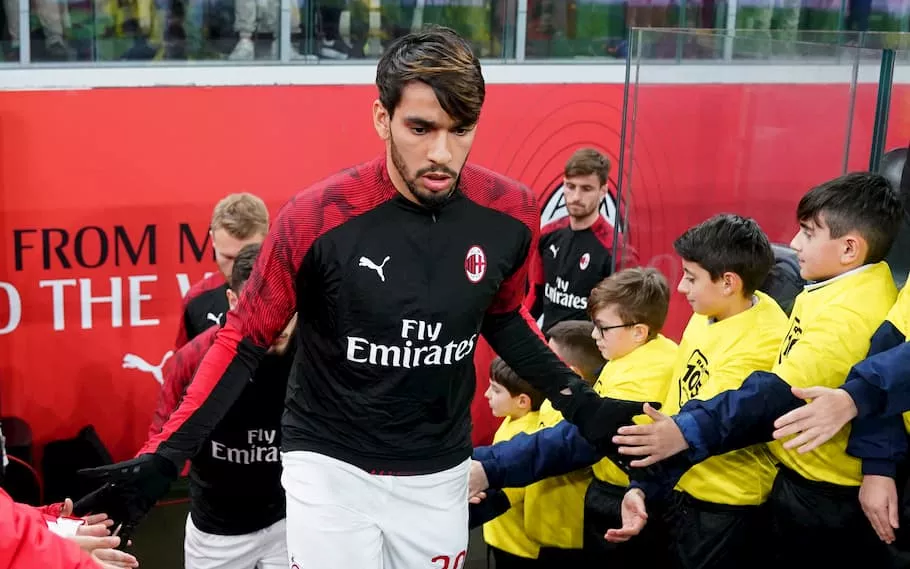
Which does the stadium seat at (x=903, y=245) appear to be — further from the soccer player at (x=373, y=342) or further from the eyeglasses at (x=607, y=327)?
the soccer player at (x=373, y=342)

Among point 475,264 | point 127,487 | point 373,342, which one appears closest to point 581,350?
point 475,264

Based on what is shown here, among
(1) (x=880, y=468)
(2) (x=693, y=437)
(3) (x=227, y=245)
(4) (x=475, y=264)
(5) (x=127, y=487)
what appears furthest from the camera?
(3) (x=227, y=245)

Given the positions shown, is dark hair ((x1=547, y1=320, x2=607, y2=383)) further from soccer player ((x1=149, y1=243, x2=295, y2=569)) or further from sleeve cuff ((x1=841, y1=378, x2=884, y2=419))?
sleeve cuff ((x1=841, y1=378, x2=884, y2=419))

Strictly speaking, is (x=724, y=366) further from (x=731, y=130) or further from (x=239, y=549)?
(x=239, y=549)

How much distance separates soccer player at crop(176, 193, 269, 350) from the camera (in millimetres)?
4125

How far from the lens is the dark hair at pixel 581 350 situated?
3.87 metres

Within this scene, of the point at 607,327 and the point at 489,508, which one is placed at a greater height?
the point at 607,327

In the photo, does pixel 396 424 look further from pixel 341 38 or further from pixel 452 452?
pixel 341 38

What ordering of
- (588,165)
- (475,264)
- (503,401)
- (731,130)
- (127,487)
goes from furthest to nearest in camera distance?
(588,165) → (731,130) → (503,401) → (475,264) → (127,487)

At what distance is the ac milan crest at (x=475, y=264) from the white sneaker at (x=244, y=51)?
3569mm

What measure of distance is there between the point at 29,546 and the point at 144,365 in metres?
3.56

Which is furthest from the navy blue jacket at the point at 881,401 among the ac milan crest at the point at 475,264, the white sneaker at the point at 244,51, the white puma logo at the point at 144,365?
the white sneaker at the point at 244,51

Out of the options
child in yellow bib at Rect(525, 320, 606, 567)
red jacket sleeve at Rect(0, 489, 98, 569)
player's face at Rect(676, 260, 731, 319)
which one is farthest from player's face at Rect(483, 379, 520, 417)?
red jacket sleeve at Rect(0, 489, 98, 569)

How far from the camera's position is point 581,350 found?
3889 mm
